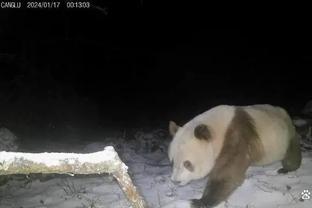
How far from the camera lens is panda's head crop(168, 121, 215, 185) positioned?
205 inches

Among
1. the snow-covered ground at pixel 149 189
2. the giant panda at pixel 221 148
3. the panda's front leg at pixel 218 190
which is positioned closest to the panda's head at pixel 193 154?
the giant panda at pixel 221 148

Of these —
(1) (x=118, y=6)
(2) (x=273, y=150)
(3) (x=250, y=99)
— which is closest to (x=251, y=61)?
(3) (x=250, y=99)

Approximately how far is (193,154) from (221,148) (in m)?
0.35

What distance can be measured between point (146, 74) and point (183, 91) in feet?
5.16

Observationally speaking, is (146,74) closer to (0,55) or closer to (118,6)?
(118,6)

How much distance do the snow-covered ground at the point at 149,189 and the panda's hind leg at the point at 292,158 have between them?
0.10 meters

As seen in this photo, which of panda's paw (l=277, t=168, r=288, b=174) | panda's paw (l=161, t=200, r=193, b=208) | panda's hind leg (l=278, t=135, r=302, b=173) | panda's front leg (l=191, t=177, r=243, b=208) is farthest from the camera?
panda's paw (l=277, t=168, r=288, b=174)

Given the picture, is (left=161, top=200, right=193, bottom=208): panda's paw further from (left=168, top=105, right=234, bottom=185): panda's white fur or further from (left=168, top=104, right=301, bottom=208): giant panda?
(left=168, top=105, right=234, bottom=185): panda's white fur

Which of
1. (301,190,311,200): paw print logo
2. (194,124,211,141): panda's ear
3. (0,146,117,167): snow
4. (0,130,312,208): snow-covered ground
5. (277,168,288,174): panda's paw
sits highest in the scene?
(0,146,117,167): snow

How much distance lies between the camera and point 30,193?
A: 7.41m

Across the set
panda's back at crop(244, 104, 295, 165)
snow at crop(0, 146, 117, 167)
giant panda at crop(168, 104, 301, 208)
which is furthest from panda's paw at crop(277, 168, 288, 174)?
snow at crop(0, 146, 117, 167)

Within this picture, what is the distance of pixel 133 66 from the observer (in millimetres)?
16797

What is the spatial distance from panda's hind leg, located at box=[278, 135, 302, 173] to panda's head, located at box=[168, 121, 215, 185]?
1.35 metres

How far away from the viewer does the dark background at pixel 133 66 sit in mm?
11875
